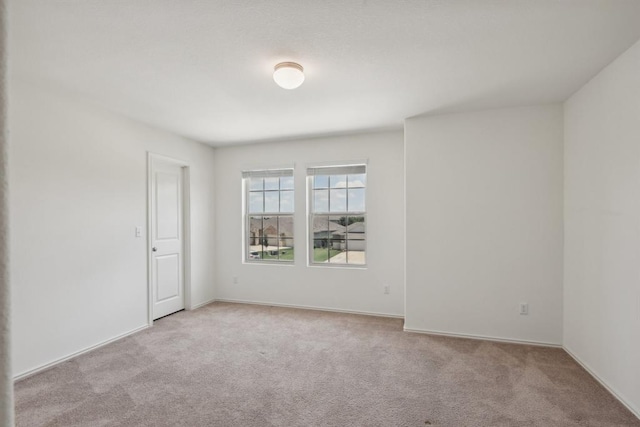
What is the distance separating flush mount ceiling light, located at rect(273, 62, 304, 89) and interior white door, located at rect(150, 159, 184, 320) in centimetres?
257

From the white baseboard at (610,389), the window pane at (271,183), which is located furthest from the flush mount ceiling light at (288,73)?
the white baseboard at (610,389)

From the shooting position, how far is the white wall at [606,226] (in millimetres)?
2373

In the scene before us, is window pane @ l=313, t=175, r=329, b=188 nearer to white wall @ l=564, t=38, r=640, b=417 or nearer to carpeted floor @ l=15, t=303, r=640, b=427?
carpeted floor @ l=15, t=303, r=640, b=427

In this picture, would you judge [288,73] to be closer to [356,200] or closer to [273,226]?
[356,200]

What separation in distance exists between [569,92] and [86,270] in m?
5.11

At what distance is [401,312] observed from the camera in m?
4.46

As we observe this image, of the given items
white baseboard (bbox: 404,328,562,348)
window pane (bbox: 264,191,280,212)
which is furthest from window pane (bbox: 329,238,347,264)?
white baseboard (bbox: 404,328,562,348)

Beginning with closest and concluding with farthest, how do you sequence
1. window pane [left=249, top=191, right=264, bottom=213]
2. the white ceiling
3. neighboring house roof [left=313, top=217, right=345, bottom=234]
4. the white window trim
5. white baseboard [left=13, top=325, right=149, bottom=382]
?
the white ceiling
white baseboard [left=13, top=325, right=149, bottom=382]
neighboring house roof [left=313, top=217, right=345, bottom=234]
the white window trim
window pane [left=249, top=191, right=264, bottom=213]

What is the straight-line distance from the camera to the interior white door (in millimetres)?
4332

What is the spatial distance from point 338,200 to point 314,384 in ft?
8.91

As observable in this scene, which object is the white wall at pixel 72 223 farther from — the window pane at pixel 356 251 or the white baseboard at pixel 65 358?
the window pane at pixel 356 251

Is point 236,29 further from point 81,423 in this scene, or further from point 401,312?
point 401,312

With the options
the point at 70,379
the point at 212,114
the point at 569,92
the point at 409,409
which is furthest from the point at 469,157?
the point at 70,379

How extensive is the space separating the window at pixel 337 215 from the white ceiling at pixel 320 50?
1.38 m
